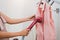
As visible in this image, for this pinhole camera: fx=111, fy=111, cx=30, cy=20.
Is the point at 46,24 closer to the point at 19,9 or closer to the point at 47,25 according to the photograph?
the point at 47,25

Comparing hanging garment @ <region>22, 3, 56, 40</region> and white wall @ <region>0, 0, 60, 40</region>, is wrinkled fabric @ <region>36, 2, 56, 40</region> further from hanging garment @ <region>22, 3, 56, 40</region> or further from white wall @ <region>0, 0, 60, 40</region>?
white wall @ <region>0, 0, 60, 40</region>

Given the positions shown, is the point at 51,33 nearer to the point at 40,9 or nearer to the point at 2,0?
the point at 40,9

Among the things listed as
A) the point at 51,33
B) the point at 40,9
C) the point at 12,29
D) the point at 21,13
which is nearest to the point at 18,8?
the point at 21,13

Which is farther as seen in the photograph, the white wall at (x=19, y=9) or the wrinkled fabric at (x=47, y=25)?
the white wall at (x=19, y=9)

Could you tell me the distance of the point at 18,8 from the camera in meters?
1.77

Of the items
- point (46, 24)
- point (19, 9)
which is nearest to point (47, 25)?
point (46, 24)

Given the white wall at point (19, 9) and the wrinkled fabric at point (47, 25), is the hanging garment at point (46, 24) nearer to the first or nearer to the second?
the wrinkled fabric at point (47, 25)

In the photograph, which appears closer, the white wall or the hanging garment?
the hanging garment

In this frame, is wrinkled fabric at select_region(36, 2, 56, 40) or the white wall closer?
wrinkled fabric at select_region(36, 2, 56, 40)

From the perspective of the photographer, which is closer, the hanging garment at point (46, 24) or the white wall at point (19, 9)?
the hanging garment at point (46, 24)

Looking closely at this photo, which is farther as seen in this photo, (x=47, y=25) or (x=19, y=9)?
(x=19, y=9)

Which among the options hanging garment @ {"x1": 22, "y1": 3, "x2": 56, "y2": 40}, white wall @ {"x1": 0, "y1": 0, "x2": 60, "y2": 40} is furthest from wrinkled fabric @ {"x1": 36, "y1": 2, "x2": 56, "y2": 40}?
white wall @ {"x1": 0, "y1": 0, "x2": 60, "y2": 40}

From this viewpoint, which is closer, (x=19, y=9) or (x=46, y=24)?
(x=46, y=24)

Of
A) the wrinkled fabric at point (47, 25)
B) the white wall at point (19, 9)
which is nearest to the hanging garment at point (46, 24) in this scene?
the wrinkled fabric at point (47, 25)
